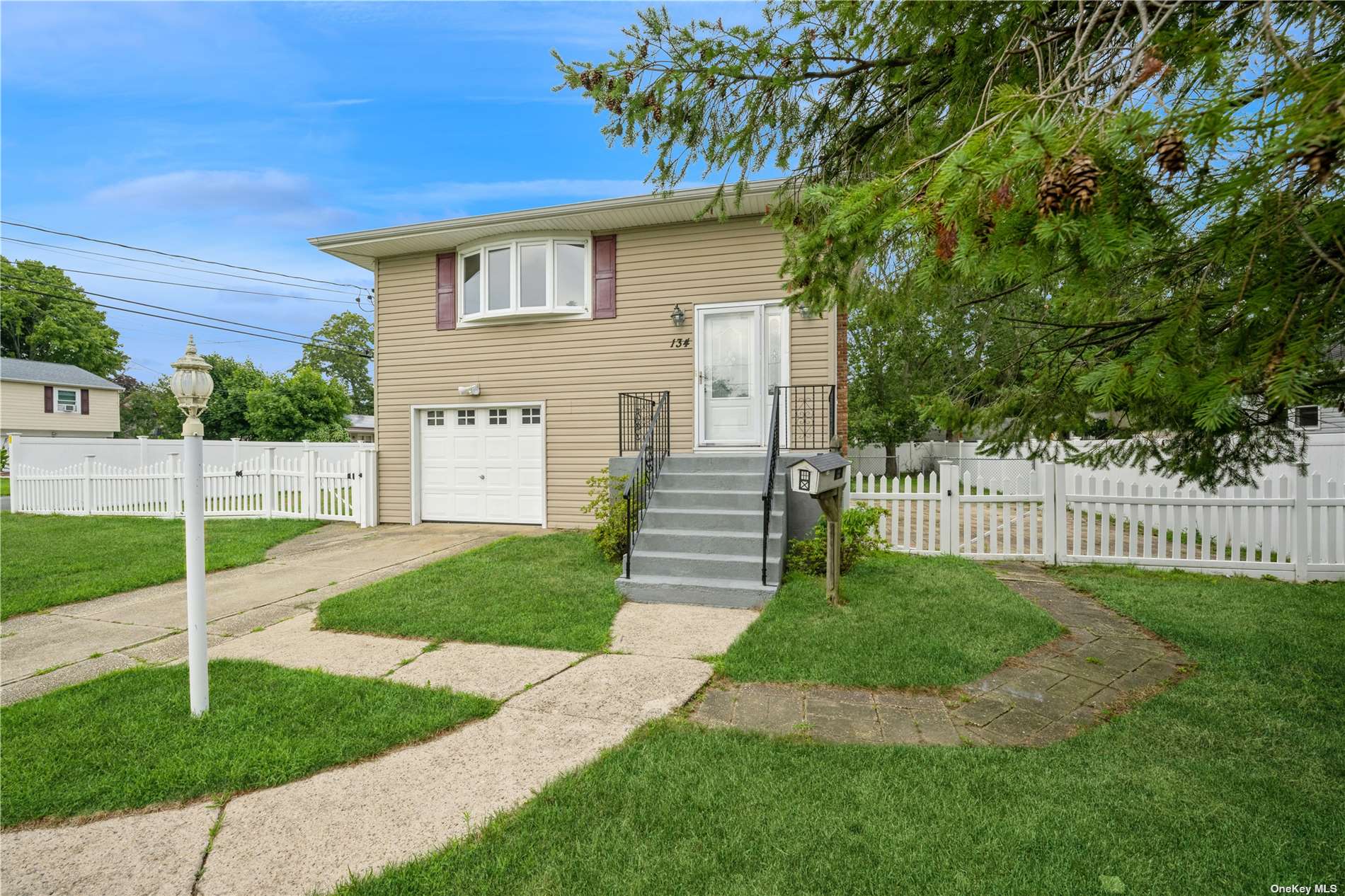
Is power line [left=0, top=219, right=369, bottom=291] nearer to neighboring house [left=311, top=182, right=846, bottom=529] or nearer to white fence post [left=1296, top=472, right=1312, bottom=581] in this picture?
neighboring house [left=311, top=182, right=846, bottom=529]

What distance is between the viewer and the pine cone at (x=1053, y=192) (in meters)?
1.44

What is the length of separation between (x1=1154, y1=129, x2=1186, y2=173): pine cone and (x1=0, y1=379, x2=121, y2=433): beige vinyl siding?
36.2 metres

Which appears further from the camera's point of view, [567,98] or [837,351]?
[837,351]

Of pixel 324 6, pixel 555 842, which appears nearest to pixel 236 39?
pixel 324 6

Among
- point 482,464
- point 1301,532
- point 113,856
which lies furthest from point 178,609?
point 1301,532

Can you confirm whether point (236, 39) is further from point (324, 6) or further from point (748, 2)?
point (748, 2)

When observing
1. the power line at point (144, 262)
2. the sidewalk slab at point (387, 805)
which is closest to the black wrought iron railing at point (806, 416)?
the sidewalk slab at point (387, 805)

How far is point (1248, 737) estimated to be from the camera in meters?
2.97

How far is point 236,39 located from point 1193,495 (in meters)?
12.0

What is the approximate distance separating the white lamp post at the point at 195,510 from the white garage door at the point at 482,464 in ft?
21.6

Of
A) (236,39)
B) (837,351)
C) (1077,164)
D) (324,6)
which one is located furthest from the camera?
(837,351)

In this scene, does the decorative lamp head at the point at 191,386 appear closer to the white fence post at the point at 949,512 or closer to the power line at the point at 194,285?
the white fence post at the point at 949,512

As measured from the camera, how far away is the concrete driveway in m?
4.24

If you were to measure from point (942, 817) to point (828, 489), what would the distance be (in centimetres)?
314
